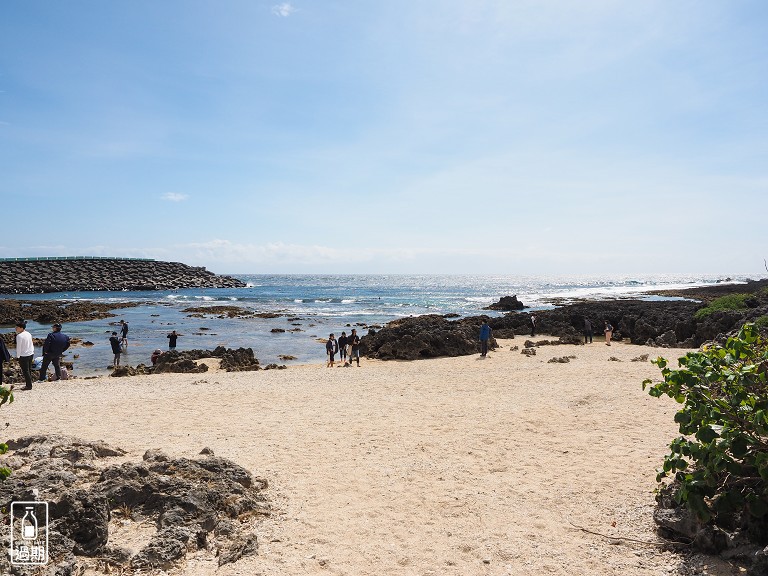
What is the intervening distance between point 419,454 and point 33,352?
39.2 feet

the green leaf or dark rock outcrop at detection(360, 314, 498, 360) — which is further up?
the green leaf

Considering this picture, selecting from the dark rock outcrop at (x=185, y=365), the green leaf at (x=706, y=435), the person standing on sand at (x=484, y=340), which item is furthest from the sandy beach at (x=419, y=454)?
the person standing on sand at (x=484, y=340)

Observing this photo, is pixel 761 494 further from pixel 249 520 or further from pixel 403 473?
pixel 249 520

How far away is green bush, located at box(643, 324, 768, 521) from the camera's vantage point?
4156 mm

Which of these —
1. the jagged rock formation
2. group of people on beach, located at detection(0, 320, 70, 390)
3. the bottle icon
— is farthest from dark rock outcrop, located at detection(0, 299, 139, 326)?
the bottle icon

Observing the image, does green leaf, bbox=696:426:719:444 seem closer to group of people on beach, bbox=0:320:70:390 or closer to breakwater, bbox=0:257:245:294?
group of people on beach, bbox=0:320:70:390

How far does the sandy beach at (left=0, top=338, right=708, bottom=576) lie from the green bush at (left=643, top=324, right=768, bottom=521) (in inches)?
35.3

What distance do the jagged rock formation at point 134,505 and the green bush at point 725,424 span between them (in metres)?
4.53

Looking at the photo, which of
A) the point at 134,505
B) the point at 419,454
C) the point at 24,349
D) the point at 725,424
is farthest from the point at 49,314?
the point at 725,424

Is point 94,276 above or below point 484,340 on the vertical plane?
above

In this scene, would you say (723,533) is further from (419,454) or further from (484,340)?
(484,340)

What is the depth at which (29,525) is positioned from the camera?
15.2ft

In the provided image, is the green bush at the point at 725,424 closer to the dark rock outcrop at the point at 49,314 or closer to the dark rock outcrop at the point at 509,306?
the dark rock outcrop at the point at 49,314

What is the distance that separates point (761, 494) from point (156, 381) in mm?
15836
